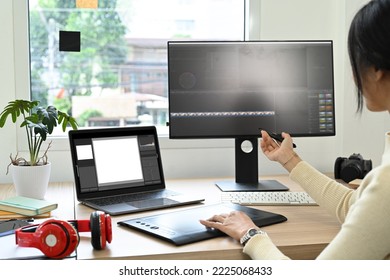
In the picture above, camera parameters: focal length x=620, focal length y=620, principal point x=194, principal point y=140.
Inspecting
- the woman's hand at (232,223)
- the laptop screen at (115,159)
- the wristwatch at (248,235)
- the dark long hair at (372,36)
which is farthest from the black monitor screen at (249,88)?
the dark long hair at (372,36)

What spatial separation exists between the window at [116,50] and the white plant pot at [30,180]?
567mm

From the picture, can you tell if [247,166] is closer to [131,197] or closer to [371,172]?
[131,197]

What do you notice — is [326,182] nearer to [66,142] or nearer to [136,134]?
[136,134]

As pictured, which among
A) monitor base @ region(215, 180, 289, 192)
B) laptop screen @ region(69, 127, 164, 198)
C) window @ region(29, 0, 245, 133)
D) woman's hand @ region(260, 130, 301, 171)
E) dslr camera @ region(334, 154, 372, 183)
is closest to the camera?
woman's hand @ region(260, 130, 301, 171)

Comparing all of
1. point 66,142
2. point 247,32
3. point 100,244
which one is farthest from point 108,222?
point 247,32

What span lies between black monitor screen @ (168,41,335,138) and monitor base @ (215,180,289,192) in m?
0.18

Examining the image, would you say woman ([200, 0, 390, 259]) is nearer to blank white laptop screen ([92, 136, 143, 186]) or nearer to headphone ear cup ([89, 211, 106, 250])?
headphone ear cup ([89, 211, 106, 250])

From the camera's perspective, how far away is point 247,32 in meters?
2.57

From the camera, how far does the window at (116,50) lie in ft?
8.13

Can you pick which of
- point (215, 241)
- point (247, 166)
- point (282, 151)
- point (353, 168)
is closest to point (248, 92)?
point (247, 166)

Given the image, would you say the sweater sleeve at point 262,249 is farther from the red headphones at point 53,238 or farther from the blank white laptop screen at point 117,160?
the blank white laptop screen at point 117,160

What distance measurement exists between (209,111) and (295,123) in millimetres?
323

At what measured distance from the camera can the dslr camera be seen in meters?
2.30

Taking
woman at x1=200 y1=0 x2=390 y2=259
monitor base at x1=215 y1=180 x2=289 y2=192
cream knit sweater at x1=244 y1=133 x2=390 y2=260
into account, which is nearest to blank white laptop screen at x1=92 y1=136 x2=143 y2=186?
monitor base at x1=215 y1=180 x2=289 y2=192
